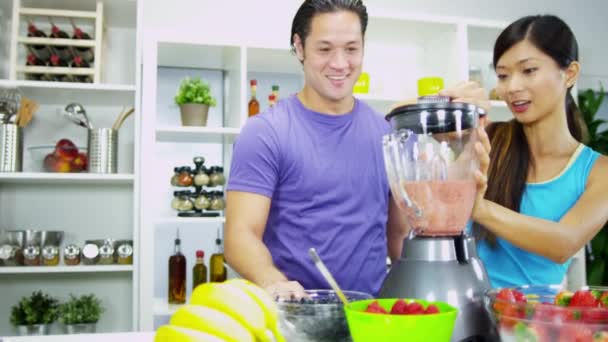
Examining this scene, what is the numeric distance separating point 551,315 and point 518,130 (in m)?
0.95

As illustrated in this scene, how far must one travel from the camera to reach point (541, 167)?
144 centimetres

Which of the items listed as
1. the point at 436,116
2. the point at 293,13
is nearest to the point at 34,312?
the point at 293,13

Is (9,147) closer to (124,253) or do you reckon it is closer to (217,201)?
(124,253)

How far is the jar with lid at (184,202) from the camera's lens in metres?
2.67

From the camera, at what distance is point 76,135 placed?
2.85 metres

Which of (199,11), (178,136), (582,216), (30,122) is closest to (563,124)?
(582,216)

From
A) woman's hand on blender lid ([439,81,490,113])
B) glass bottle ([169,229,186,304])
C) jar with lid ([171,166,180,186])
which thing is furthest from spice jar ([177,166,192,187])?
woman's hand on blender lid ([439,81,490,113])

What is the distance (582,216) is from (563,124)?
10.1 inches

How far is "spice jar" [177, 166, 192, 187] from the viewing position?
2719 mm

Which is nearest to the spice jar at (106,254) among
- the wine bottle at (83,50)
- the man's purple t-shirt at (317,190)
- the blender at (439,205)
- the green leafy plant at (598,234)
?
the wine bottle at (83,50)

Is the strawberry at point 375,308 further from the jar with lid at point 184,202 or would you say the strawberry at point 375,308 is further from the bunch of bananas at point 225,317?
the jar with lid at point 184,202

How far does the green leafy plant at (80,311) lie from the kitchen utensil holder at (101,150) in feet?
1.95

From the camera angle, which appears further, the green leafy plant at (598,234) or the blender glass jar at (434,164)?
the green leafy plant at (598,234)

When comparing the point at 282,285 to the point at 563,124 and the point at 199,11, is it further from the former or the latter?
the point at 199,11
